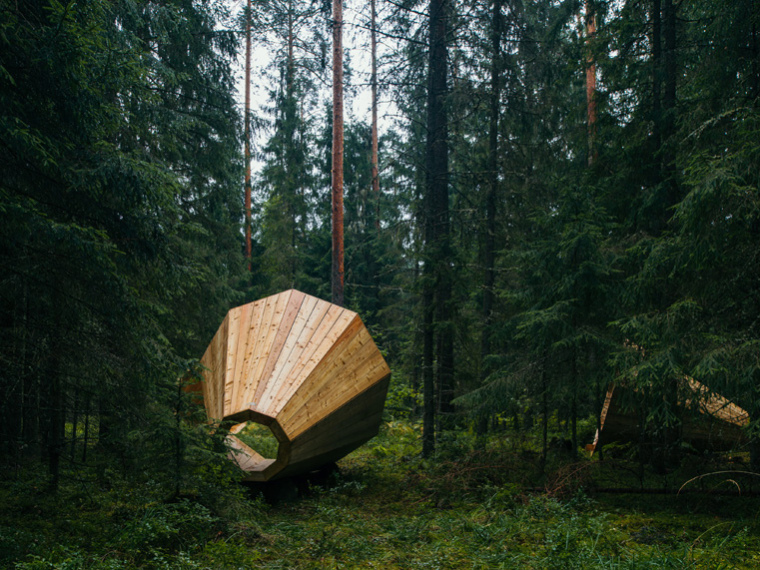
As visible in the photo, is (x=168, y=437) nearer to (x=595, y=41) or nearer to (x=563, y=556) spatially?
(x=563, y=556)

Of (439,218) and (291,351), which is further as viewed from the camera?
(439,218)

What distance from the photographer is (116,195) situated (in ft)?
17.3

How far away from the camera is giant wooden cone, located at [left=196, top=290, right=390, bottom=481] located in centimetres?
659

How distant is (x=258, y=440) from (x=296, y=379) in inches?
180

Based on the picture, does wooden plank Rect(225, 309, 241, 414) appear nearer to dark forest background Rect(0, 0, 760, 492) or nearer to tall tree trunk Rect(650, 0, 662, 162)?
dark forest background Rect(0, 0, 760, 492)

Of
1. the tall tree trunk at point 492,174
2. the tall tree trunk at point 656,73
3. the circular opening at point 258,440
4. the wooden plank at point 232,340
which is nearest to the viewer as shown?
the wooden plank at point 232,340

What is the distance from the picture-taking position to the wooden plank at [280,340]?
6.72 metres

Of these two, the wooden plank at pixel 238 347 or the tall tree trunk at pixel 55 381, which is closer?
the tall tree trunk at pixel 55 381

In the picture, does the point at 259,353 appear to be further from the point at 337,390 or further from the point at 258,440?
the point at 258,440

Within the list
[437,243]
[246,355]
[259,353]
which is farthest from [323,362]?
[437,243]

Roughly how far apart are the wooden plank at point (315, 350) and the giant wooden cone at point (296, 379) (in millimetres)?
13

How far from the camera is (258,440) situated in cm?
1075

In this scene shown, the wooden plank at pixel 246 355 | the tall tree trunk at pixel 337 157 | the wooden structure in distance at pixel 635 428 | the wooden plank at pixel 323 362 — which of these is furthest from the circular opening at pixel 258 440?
the wooden structure in distance at pixel 635 428

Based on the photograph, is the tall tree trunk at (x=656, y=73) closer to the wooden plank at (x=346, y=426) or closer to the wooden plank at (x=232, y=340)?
the wooden plank at (x=346, y=426)
